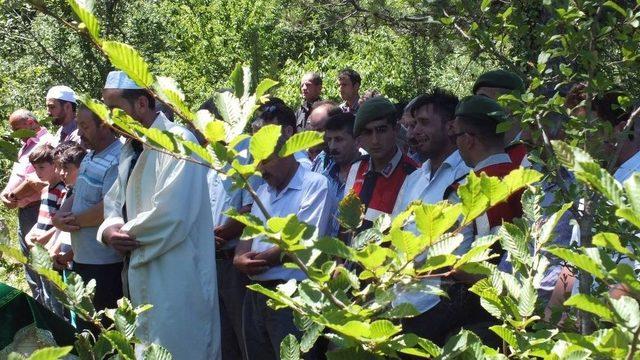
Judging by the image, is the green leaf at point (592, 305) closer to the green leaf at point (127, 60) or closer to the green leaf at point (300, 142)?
the green leaf at point (300, 142)

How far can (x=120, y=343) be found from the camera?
185 cm

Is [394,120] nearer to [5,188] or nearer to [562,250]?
[562,250]

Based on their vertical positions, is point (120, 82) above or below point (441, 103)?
above

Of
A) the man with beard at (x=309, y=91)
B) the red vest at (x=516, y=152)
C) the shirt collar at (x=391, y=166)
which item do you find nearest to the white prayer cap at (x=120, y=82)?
the shirt collar at (x=391, y=166)

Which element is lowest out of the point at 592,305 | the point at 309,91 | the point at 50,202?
the point at 309,91

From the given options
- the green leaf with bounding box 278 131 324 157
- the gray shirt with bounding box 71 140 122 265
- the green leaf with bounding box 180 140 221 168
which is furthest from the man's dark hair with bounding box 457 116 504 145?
the green leaf with bounding box 180 140 221 168

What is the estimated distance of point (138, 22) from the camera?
14078 millimetres

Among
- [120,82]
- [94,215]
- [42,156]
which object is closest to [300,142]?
[120,82]

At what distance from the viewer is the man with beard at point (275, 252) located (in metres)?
4.65

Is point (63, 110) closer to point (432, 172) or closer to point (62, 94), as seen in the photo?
point (62, 94)

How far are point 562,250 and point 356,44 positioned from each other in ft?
48.0

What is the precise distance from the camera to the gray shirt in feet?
17.0

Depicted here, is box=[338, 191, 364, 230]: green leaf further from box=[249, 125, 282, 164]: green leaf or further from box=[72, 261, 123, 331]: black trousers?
box=[72, 261, 123, 331]: black trousers

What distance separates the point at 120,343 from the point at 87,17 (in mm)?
650
